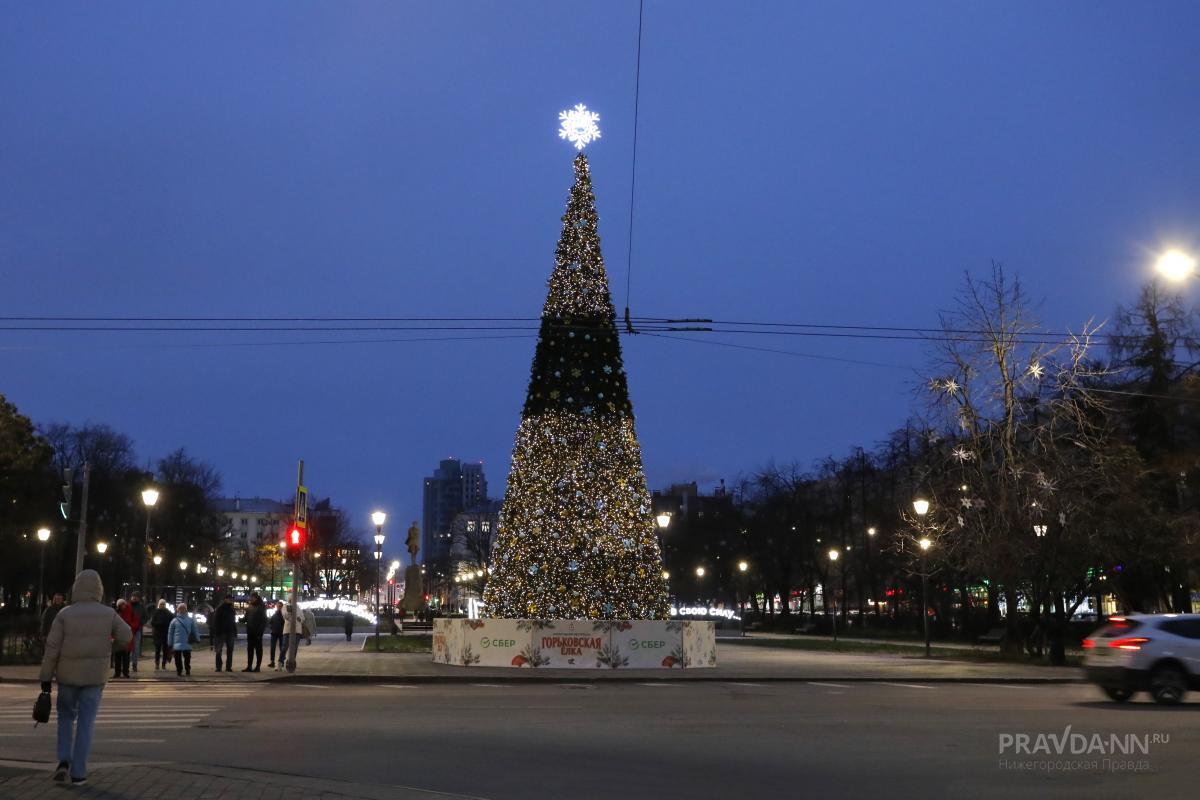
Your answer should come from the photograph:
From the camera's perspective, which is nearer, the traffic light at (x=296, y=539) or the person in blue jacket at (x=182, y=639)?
the person in blue jacket at (x=182, y=639)

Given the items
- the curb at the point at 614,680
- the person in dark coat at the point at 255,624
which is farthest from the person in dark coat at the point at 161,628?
the curb at the point at 614,680

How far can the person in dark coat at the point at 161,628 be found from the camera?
97.9 feet

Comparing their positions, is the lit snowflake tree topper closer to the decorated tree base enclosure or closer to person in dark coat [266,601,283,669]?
the decorated tree base enclosure

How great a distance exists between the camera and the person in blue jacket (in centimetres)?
2766

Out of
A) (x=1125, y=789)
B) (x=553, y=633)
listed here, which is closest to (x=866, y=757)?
(x=1125, y=789)

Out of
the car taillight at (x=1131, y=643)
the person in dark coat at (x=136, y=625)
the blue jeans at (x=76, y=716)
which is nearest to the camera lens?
the blue jeans at (x=76, y=716)

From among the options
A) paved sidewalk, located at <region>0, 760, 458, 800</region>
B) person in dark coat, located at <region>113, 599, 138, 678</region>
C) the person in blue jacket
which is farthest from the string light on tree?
paved sidewalk, located at <region>0, 760, 458, 800</region>

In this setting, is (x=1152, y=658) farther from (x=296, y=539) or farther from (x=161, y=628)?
(x=161, y=628)

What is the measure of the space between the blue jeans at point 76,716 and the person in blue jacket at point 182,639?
60.4 ft

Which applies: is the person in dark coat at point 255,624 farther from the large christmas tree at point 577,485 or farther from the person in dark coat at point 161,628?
the large christmas tree at point 577,485

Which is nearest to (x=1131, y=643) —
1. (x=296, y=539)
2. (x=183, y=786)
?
(x=183, y=786)

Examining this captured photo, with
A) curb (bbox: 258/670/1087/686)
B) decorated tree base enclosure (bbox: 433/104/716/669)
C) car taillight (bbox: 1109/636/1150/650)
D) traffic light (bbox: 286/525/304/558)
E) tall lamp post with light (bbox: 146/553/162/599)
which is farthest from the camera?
tall lamp post with light (bbox: 146/553/162/599)

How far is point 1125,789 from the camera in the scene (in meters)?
10.7

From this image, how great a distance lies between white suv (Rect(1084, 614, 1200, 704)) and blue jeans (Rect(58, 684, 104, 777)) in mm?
17278
